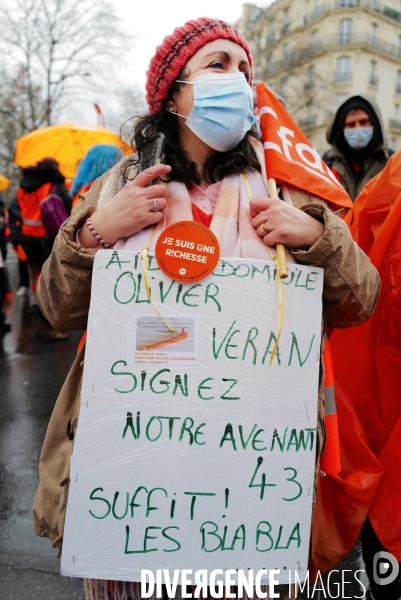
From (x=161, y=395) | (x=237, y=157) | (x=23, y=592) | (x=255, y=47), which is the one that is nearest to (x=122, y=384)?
(x=161, y=395)

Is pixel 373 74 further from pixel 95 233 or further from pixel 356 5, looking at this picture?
pixel 95 233

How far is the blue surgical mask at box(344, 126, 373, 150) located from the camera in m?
3.18

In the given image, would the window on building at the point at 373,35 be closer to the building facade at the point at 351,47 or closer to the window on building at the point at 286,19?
the building facade at the point at 351,47

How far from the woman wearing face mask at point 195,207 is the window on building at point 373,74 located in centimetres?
3937

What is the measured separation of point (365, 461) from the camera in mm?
1709

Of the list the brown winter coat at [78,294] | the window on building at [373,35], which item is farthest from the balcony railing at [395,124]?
the brown winter coat at [78,294]

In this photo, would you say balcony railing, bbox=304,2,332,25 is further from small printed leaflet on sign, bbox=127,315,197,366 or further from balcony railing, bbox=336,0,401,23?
small printed leaflet on sign, bbox=127,315,197,366

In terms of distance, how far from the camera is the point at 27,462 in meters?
2.95

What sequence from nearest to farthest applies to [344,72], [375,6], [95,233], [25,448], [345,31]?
[95,233] < [25,448] < [345,31] < [344,72] < [375,6]

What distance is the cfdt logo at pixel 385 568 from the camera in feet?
5.69

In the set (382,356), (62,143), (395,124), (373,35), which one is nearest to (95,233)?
(382,356)

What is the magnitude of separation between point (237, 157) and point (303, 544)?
1.01 m

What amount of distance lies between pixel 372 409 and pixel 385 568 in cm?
55

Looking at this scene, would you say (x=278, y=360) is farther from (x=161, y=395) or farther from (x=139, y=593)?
(x=139, y=593)
